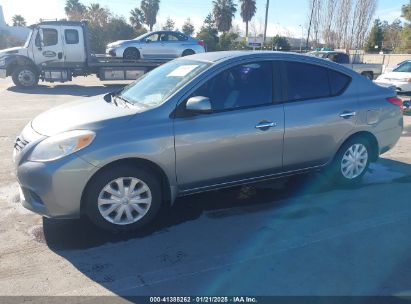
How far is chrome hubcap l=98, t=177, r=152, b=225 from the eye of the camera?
3662 mm

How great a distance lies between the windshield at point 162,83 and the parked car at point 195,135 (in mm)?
20

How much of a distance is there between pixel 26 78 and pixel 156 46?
600 centimetres

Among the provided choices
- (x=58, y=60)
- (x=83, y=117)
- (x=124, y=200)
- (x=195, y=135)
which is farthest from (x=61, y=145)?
(x=58, y=60)

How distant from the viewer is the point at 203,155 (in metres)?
3.91

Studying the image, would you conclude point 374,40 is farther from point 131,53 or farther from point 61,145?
point 61,145

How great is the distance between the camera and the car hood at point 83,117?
361cm

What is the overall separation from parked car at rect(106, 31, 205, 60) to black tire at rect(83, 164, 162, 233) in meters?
15.7

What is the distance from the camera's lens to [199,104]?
368 centimetres

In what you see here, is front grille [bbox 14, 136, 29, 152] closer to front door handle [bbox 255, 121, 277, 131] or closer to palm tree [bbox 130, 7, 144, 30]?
front door handle [bbox 255, 121, 277, 131]

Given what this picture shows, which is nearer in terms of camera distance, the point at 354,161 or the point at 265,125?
the point at 265,125

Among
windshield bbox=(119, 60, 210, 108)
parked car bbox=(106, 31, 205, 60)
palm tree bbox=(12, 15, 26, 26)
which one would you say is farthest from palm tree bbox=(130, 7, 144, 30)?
windshield bbox=(119, 60, 210, 108)

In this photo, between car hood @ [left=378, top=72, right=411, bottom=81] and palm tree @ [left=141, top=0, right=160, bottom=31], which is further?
palm tree @ [left=141, top=0, right=160, bottom=31]

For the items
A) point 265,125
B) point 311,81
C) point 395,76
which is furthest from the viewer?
point 395,76

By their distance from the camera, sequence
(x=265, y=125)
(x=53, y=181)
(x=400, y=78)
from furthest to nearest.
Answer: (x=400, y=78), (x=265, y=125), (x=53, y=181)
